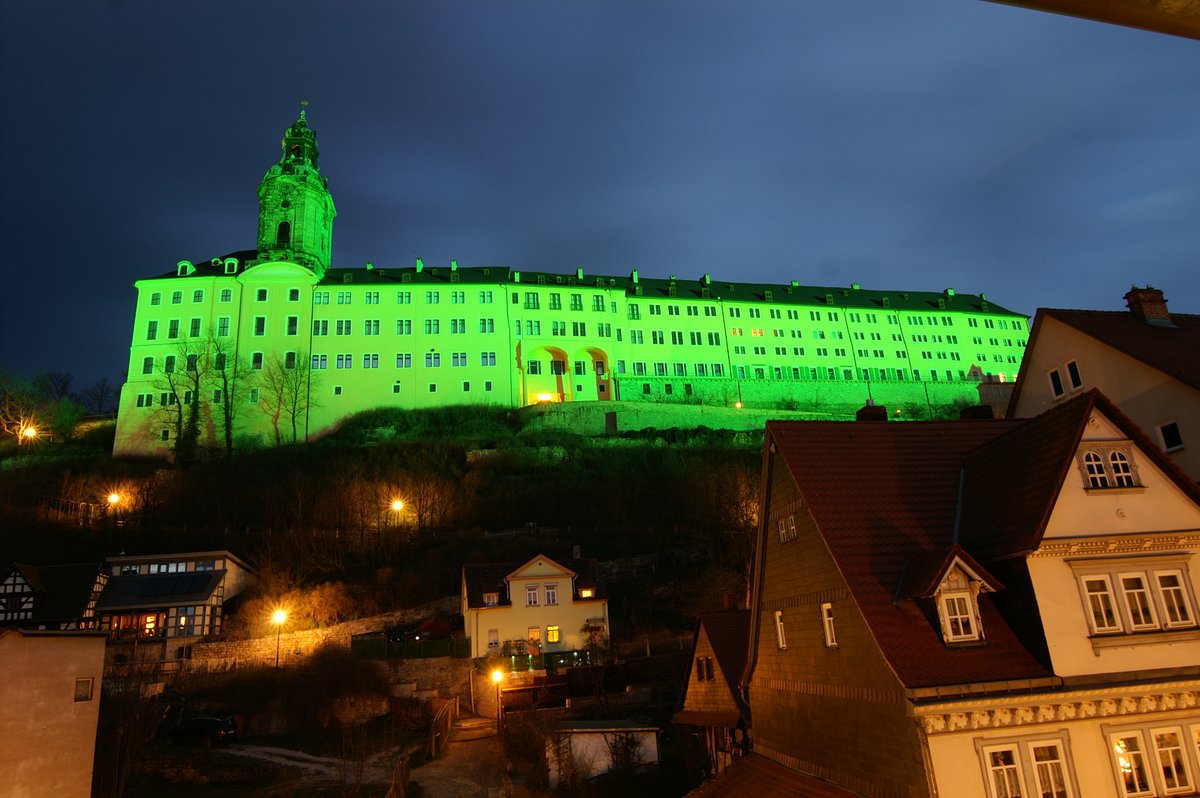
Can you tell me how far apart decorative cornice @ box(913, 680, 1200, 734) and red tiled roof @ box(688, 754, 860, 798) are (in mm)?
2863

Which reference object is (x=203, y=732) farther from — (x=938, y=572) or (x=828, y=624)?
(x=938, y=572)

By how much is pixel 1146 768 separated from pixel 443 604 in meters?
35.2

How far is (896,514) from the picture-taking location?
50.5 feet

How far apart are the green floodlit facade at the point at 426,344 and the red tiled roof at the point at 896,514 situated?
62.6 meters

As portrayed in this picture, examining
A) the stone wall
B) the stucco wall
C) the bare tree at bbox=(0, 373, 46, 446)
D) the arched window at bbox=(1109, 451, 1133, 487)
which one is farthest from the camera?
the bare tree at bbox=(0, 373, 46, 446)

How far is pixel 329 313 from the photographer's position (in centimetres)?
8012

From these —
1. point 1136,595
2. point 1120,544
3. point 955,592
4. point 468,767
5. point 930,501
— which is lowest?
point 468,767

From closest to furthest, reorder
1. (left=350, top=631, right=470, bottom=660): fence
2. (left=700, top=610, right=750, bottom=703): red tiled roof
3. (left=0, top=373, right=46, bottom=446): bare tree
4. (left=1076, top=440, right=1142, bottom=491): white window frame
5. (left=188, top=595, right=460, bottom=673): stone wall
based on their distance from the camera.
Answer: (left=1076, top=440, right=1142, bottom=491): white window frame → (left=700, top=610, right=750, bottom=703): red tiled roof → (left=350, top=631, right=470, bottom=660): fence → (left=188, top=595, right=460, bottom=673): stone wall → (left=0, top=373, right=46, bottom=446): bare tree

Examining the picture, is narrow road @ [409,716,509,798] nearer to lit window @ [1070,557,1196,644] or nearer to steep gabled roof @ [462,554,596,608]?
steep gabled roof @ [462,554,596,608]

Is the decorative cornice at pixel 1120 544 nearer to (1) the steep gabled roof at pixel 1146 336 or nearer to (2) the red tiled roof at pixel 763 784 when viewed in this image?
(2) the red tiled roof at pixel 763 784

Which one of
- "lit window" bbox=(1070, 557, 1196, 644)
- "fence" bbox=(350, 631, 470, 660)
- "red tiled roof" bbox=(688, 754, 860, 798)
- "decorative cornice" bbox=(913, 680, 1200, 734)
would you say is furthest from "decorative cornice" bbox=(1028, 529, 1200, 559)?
"fence" bbox=(350, 631, 470, 660)

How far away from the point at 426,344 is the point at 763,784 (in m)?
68.1

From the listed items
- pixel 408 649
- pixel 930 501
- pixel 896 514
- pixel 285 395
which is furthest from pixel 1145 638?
pixel 285 395

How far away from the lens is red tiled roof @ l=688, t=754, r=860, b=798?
49.0ft
